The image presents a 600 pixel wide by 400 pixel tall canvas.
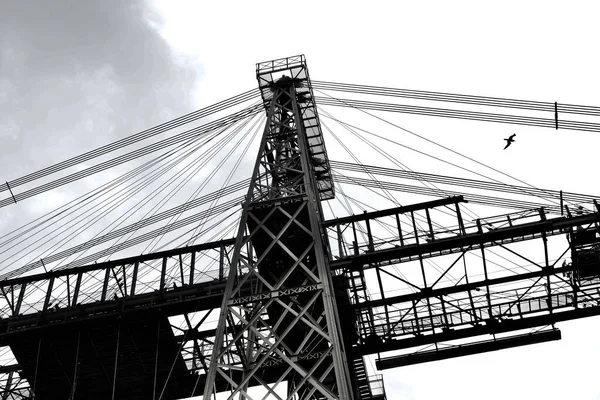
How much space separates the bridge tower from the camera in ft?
53.6

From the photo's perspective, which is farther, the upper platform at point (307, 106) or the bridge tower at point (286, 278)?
the upper platform at point (307, 106)

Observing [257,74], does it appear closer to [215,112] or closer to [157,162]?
[215,112]

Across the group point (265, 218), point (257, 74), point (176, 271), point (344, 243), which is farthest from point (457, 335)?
point (257, 74)

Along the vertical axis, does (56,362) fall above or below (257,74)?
below

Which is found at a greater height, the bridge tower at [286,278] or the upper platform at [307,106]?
the upper platform at [307,106]

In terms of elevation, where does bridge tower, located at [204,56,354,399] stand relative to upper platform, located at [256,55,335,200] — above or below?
below

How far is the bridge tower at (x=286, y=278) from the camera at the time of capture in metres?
16.3

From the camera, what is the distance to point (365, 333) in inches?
1001

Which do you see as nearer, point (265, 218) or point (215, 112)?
point (265, 218)

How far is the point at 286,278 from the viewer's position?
18.5 metres

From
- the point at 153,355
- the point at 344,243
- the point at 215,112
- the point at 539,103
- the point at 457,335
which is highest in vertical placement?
the point at 215,112

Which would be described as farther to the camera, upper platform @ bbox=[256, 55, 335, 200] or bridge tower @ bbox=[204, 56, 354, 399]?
upper platform @ bbox=[256, 55, 335, 200]

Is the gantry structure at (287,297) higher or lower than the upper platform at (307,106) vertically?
lower

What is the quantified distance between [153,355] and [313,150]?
40.0 ft
